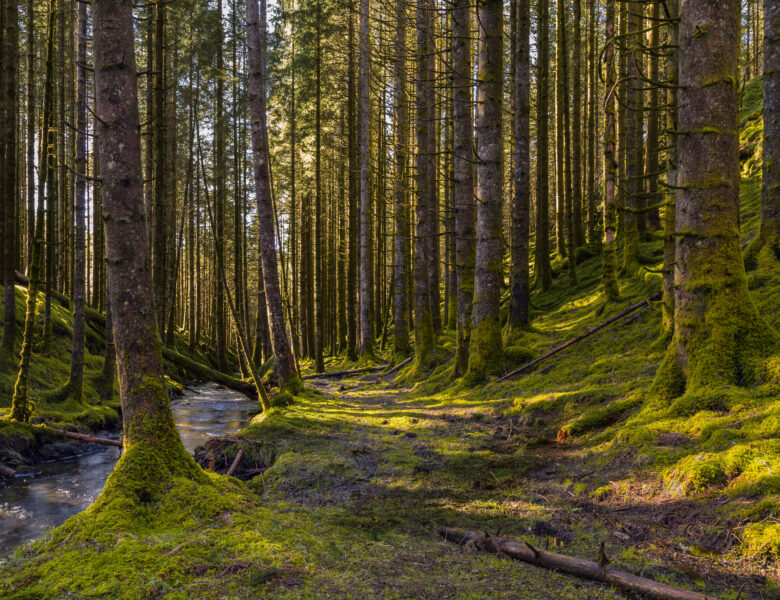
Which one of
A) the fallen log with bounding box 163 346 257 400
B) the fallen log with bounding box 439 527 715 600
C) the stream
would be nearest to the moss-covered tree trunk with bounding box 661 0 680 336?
the fallen log with bounding box 439 527 715 600

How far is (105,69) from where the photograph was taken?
4.06m

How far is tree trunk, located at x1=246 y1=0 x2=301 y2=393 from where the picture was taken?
10.2m

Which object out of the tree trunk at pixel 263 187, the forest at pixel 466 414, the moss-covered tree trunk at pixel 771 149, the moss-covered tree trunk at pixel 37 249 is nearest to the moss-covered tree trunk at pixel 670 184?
the forest at pixel 466 414

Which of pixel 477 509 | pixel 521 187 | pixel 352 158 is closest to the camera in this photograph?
pixel 477 509

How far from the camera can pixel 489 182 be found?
30.5ft

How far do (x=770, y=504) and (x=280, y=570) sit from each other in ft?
10.2

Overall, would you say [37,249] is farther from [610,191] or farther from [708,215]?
[610,191]

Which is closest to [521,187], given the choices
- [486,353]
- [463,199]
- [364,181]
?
[463,199]

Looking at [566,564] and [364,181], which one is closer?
[566,564]

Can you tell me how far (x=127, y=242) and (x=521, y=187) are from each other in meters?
10.1

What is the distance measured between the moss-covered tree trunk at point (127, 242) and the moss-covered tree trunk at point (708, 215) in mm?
4972

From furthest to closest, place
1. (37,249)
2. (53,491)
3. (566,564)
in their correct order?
(37,249)
(53,491)
(566,564)

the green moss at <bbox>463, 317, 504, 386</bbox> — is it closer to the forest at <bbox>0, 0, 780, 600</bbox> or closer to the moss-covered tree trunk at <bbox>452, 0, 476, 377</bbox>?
the forest at <bbox>0, 0, 780, 600</bbox>

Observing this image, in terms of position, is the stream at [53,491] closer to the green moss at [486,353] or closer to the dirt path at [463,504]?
the dirt path at [463,504]
